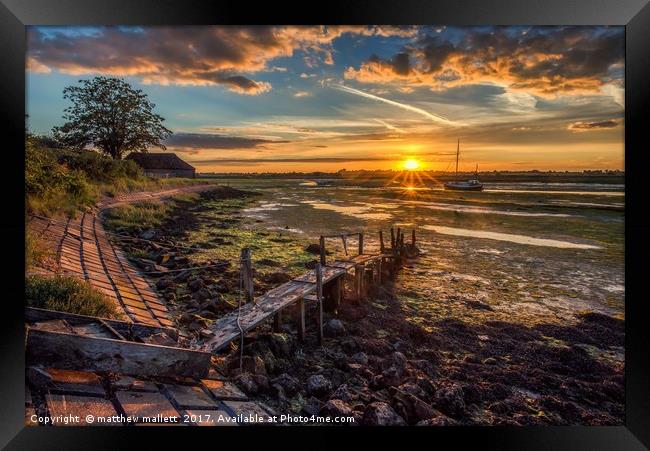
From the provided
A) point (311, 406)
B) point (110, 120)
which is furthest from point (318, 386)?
point (110, 120)

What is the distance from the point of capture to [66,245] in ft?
22.8

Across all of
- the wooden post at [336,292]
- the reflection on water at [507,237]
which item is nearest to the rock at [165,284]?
the wooden post at [336,292]

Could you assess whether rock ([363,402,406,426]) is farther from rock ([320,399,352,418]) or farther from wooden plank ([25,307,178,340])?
wooden plank ([25,307,178,340])

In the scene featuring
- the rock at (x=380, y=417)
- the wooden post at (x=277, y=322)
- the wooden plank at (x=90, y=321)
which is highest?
the wooden plank at (x=90, y=321)

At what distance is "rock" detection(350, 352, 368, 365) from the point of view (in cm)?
586

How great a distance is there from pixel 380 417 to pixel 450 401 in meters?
1.14

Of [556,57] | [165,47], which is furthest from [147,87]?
[556,57]

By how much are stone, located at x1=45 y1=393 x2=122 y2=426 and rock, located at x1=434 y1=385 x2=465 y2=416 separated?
171 inches

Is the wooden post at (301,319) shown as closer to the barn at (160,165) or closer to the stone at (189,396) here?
the stone at (189,396)

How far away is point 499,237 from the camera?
12.5 meters

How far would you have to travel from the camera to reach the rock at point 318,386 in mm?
5184

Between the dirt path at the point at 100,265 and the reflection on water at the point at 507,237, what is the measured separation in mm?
10010
